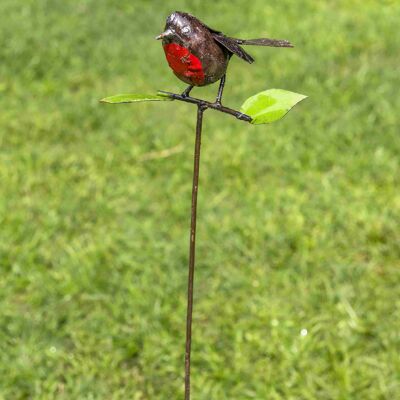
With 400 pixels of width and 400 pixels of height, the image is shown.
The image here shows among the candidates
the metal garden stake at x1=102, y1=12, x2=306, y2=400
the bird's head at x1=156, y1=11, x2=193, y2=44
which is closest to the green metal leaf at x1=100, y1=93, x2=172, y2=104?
the metal garden stake at x1=102, y1=12, x2=306, y2=400

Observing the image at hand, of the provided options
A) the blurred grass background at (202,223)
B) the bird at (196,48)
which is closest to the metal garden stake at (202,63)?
the bird at (196,48)

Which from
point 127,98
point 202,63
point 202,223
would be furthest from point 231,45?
point 202,223

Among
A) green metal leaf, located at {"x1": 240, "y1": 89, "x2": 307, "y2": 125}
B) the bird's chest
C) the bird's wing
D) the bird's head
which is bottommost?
green metal leaf, located at {"x1": 240, "y1": 89, "x2": 307, "y2": 125}

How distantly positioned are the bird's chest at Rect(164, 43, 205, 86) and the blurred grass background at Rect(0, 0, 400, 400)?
144 centimetres

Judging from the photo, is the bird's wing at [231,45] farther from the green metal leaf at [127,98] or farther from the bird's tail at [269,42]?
the green metal leaf at [127,98]

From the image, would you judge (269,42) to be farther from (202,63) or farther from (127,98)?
(127,98)

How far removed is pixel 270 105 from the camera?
Result: 1196 millimetres

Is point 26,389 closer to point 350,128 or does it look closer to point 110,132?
point 110,132

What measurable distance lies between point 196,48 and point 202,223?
2.00 meters

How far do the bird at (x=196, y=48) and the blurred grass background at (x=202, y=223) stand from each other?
1441 millimetres

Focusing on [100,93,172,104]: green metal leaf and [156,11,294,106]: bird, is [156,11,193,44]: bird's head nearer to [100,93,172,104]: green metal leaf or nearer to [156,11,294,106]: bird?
[156,11,294,106]: bird

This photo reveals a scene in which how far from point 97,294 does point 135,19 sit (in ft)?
9.84

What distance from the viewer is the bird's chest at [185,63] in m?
1.13

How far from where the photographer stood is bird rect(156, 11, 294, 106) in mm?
1118
